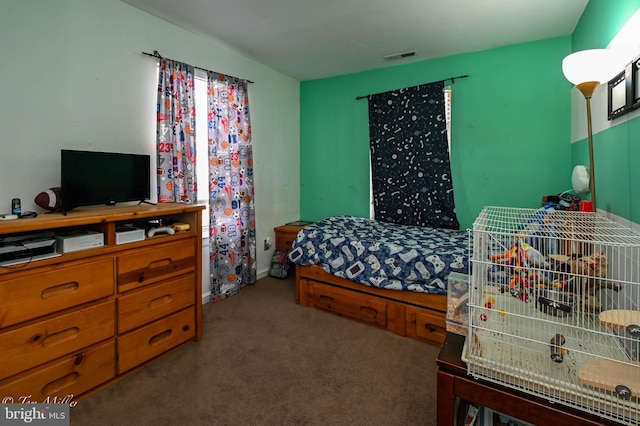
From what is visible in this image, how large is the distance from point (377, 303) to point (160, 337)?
1601mm

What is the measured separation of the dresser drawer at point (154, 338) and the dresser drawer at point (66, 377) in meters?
0.07

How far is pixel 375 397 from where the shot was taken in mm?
1731

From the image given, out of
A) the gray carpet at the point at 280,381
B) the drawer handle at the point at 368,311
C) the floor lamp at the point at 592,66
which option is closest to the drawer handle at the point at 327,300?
the gray carpet at the point at 280,381

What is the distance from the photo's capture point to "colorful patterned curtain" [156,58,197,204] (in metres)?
2.50

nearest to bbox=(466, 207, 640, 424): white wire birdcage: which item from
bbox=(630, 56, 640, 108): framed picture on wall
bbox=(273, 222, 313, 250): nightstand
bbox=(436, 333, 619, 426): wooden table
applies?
bbox=(436, 333, 619, 426): wooden table

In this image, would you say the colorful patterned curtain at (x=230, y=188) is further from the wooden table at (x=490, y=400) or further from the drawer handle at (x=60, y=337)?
the wooden table at (x=490, y=400)

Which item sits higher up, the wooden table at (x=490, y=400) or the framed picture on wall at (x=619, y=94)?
the framed picture on wall at (x=619, y=94)

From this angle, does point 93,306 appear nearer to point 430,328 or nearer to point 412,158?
point 430,328

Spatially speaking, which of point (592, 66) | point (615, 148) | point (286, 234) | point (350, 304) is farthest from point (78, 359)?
point (615, 148)

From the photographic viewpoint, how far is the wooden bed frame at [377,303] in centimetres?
229

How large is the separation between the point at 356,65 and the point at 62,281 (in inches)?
129

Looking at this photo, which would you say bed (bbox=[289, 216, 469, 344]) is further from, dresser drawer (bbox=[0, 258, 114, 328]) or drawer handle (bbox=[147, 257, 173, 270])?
dresser drawer (bbox=[0, 258, 114, 328])

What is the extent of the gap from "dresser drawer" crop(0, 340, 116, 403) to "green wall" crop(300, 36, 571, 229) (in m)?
2.79

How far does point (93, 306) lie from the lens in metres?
1.70
